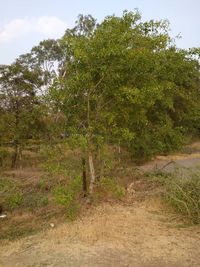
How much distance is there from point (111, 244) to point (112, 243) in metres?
0.04

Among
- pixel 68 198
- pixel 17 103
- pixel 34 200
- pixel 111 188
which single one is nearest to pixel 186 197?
pixel 111 188

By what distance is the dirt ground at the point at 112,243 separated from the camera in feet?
16.7

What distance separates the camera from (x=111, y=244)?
5625 millimetres

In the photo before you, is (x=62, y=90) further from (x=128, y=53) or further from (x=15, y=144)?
(x=15, y=144)

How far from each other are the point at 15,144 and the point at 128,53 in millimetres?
9137

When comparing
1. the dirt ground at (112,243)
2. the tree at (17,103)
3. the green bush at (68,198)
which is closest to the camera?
the dirt ground at (112,243)

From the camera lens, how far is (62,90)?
725 centimetres

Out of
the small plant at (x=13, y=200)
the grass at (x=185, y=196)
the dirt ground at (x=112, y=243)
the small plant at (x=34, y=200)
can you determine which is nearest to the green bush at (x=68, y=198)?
the dirt ground at (x=112, y=243)

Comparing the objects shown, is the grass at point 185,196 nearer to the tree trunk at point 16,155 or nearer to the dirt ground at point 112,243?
the dirt ground at point 112,243

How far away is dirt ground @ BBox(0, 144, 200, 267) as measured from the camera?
16.7 ft

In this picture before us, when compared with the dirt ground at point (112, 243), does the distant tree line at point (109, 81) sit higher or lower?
higher

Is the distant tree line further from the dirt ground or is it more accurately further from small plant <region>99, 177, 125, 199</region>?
the dirt ground

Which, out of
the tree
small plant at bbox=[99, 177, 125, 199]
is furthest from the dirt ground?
the tree

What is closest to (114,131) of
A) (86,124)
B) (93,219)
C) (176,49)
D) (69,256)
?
(86,124)
